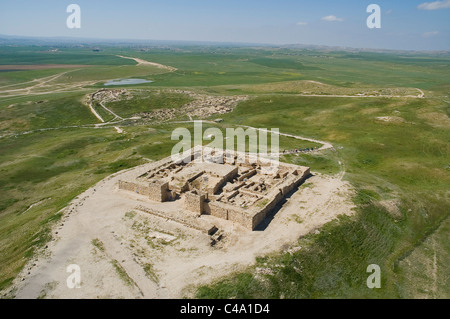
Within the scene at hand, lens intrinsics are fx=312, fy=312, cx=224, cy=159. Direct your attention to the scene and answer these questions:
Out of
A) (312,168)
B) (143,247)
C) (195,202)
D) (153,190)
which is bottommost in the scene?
(143,247)

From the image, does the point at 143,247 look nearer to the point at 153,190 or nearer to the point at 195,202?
the point at 195,202

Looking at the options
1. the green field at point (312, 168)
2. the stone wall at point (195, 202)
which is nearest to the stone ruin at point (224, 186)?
the stone wall at point (195, 202)

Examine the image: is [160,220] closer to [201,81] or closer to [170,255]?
[170,255]

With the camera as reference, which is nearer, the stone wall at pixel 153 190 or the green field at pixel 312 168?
the green field at pixel 312 168

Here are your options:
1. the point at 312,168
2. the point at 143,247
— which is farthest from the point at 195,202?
the point at 312,168

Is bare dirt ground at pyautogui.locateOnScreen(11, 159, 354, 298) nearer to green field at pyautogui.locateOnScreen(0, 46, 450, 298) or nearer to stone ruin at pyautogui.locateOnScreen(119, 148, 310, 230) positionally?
stone ruin at pyautogui.locateOnScreen(119, 148, 310, 230)

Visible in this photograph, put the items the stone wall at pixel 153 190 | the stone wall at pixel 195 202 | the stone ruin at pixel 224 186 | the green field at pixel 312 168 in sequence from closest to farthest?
the green field at pixel 312 168
the stone ruin at pixel 224 186
the stone wall at pixel 195 202
the stone wall at pixel 153 190

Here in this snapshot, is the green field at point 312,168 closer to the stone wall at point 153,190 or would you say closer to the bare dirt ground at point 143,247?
the bare dirt ground at point 143,247

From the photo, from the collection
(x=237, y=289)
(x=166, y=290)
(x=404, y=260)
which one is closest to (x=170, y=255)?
(x=166, y=290)
